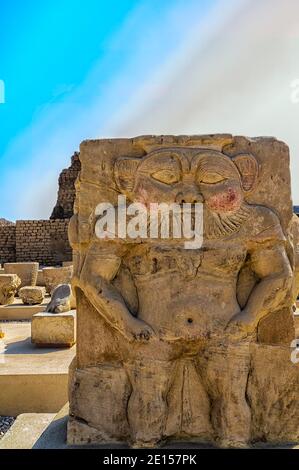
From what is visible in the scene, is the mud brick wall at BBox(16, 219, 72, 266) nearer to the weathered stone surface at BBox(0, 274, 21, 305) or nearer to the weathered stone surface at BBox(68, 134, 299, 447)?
the weathered stone surface at BBox(0, 274, 21, 305)

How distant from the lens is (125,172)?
254cm

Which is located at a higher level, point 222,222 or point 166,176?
point 166,176

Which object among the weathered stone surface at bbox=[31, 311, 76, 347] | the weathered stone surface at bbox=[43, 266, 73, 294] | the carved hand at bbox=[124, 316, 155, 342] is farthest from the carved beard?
the weathered stone surface at bbox=[43, 266, 73, 294]

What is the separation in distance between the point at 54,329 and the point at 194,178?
10.7 feet

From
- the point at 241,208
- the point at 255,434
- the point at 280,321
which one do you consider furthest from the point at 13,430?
the point at 241,208

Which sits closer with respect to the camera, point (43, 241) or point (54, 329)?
A: point (54, 329)

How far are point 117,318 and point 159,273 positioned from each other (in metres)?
0.34

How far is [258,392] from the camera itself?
8.00 feet

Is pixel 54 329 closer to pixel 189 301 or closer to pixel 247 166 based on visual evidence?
pixel 189 301

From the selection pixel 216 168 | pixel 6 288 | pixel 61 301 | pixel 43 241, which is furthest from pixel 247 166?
pixel 43 241

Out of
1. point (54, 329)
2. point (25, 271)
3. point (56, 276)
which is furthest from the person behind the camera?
point (25, 271)

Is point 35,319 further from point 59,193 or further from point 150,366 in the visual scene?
point 59,193

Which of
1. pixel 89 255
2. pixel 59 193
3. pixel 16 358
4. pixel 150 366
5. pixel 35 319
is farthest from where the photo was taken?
pixel 59 193

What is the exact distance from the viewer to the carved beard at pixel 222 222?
8.13 feet
